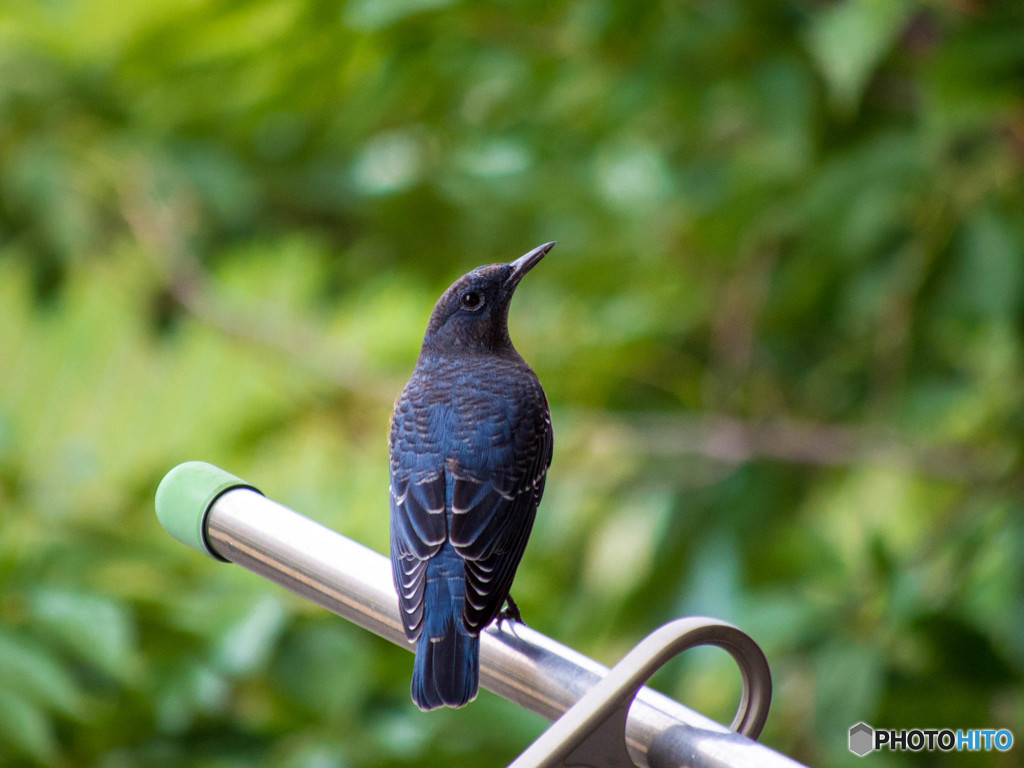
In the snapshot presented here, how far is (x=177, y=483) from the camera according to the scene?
121 centimetres

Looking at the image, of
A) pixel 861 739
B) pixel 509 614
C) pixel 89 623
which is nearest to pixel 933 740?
pixel 861 739

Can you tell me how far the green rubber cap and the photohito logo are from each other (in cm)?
116

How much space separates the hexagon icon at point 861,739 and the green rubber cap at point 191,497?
3.67 ft

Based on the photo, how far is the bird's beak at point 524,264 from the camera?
1138mm

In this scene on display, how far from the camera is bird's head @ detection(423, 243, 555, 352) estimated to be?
4.38 ft

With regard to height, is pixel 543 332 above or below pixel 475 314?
above

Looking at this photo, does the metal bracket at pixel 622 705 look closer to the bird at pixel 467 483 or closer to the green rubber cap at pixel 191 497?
the bird at pixel 467 483

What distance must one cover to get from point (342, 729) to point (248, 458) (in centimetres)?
116

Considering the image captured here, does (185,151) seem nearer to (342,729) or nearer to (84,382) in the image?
(84,382)

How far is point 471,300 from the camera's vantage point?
4.47 ft

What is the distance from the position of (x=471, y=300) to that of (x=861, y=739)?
1.05m

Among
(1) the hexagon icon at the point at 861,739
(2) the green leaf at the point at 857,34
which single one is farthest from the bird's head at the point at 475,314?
(1) the hexagon icon at the point at 861,739

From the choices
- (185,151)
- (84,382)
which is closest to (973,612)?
(185,151)

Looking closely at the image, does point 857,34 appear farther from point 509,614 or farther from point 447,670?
point 447,670
